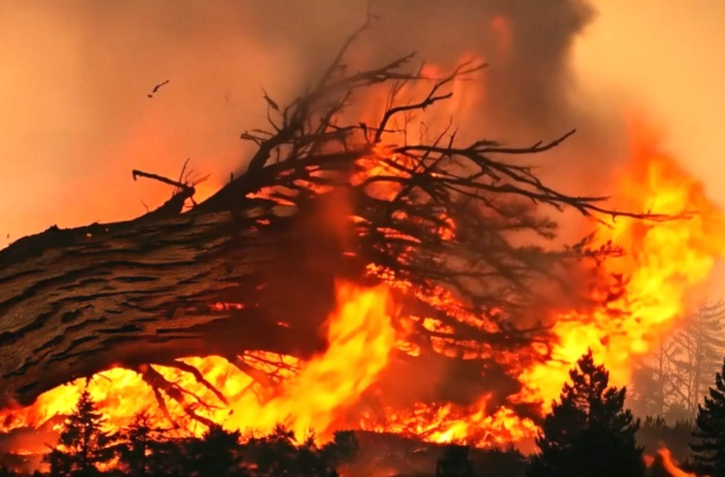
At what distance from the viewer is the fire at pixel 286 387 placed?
28.0ft

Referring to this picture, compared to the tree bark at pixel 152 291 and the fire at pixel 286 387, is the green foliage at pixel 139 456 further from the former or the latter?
the fire at pixel 286 387

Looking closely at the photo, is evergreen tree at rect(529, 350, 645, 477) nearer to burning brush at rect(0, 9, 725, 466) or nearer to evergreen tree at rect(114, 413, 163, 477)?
burning brush at rect(0, 9, 725, 466)

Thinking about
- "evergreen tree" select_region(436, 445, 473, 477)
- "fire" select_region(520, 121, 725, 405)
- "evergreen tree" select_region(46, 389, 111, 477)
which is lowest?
"evergreen tree" select_region(46, 389, 111, 477)

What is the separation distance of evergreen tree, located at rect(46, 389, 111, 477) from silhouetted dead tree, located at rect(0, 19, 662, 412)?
0.52 meters

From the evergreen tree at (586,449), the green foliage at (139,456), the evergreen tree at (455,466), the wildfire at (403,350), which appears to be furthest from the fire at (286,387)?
the evergreen tree at (586,449)

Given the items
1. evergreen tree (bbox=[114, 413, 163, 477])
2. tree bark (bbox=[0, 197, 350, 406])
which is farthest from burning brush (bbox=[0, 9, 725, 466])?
evergreen tree (bbox=[114, 413, 163, 477])

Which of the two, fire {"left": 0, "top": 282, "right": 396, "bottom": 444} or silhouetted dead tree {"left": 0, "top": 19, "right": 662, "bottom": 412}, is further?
fire {"left": 0, "top": 282, "right": 396, "bottom": 444}

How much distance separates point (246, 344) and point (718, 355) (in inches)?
1605

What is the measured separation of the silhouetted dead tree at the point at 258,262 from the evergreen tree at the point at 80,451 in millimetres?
525

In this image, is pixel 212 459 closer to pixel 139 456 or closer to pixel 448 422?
pixel 139 456

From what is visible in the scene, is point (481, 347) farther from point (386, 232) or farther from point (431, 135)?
point (431, 135)

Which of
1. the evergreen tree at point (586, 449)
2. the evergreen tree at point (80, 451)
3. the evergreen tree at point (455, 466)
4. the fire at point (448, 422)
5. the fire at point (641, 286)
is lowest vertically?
the evergreen tree at point (80, 451)

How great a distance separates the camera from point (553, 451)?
6543 millimetres

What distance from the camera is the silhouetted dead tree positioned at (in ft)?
21.9
